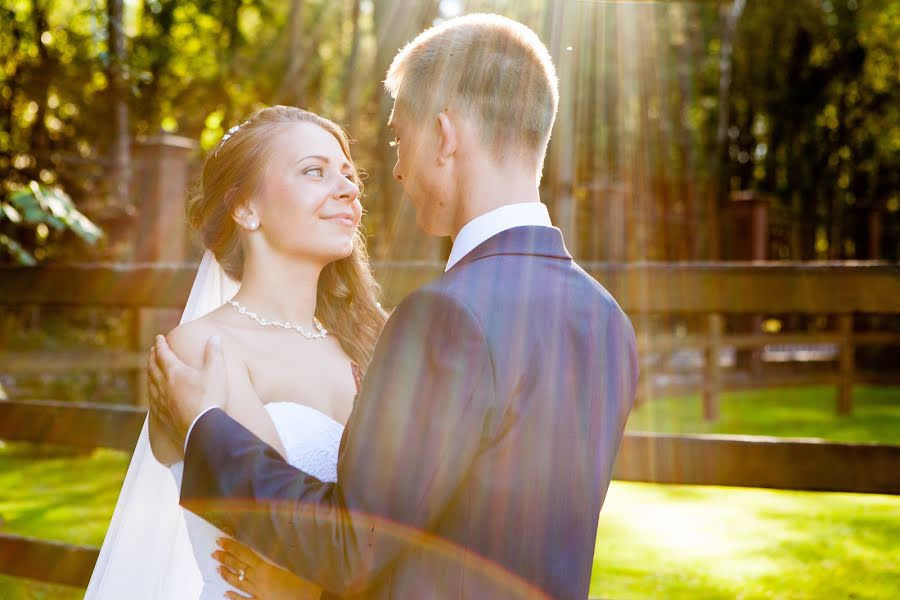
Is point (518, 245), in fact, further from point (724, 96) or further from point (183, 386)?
point (724, 96)

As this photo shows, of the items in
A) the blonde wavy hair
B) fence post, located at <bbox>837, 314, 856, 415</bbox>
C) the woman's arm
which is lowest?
fence post, located at <bbox>837, 314, 856, 415</bbox>

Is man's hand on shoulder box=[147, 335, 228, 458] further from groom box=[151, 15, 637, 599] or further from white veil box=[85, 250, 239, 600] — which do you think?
white veil box=[85, 250, 239, 600]

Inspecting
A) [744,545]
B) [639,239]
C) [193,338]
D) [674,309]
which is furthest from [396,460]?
[639,239]

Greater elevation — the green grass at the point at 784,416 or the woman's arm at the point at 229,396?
the woman's arm at the point at 229,396

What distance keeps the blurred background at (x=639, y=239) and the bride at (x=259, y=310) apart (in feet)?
1.72

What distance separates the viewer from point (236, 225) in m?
2.64

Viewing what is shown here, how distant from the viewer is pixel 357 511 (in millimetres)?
1529

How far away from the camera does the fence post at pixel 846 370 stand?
10.5 meters

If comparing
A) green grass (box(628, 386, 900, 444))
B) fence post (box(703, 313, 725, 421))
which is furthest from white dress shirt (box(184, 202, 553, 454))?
fence post (box(703, 313, 725, 421))

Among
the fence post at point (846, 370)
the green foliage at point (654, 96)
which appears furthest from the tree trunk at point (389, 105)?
the green foliage at point (654, 96)

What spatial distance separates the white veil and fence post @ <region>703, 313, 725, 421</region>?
832 centimetres

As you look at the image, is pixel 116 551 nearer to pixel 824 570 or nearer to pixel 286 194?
pixel 286 194

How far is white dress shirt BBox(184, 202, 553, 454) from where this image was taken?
5.62ft

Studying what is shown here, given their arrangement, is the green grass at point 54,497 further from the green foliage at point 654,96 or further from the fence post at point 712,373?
the green foliage at point 654,96
